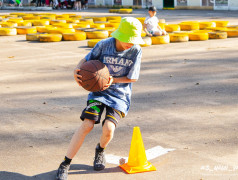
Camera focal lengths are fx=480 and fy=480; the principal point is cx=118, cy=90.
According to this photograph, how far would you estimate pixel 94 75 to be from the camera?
4602 millimetres

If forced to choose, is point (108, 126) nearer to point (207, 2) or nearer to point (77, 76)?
point (77, 76)

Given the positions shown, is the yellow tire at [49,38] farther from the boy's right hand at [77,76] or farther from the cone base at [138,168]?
the cone base at [138,168]

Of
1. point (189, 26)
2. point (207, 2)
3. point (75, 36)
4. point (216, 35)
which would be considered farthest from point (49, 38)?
point (207, 2)

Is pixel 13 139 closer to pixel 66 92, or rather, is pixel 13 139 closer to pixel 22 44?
pixel 66 92

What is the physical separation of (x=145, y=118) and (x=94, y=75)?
229cm

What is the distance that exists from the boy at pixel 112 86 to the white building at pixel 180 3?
3037 cm

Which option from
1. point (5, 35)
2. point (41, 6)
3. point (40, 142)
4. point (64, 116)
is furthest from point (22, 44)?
point (41, 6)

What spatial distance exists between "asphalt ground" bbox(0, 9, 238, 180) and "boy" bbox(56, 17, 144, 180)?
0.97ft

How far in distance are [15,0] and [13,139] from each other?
46.7 meters

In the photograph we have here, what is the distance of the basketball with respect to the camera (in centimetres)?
458

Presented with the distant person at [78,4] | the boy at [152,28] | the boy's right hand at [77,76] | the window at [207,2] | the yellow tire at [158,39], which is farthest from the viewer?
the distant person at [78,4]

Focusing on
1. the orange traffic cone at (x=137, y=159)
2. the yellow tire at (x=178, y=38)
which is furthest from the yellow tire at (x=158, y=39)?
the orange traffic cone at (x=137, y=159)

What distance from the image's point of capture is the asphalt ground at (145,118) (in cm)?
488

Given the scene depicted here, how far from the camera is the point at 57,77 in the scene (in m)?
10.1
